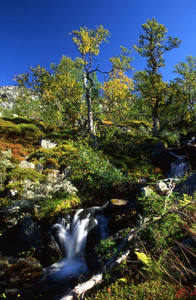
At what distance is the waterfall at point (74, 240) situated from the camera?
18.0 feet

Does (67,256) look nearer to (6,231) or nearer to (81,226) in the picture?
(81,226)

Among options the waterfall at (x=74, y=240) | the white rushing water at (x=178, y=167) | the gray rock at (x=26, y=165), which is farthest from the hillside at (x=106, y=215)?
the white rushing water at (x=178, y=167)

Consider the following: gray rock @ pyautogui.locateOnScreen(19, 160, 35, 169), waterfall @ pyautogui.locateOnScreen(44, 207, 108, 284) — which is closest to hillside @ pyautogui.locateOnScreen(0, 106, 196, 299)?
gray rock @ pyautogui.locateOnScreen(19, 160, 35, 169)

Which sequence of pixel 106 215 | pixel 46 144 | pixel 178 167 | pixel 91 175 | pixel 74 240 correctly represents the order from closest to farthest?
1. pixel 74 240
2. pixel 106 215
3. pixel 91 175
4. pixel 178 167
5. pixel 46 144

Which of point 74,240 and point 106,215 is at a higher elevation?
point 106,215

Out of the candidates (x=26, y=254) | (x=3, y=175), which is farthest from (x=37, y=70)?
(x=26, y=254)

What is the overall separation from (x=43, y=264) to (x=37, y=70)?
1672 centimetres

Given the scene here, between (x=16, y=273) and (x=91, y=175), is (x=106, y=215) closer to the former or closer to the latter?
(x=91, y=175)

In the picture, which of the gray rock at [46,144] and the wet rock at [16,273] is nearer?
the wet rock at [16,273]

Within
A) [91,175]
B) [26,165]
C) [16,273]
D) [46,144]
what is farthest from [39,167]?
[16,273]

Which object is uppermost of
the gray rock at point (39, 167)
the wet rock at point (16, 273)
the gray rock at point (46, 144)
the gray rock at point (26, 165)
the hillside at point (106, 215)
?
the gray rock at point (46, 144)

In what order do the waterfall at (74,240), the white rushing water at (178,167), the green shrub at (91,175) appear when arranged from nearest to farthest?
the waterfall at (74,240) → the green shrub at (91,175) → the white rushing water at (178,167)

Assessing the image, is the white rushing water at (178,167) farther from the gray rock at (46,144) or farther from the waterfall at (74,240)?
the gray rock at (46,144)

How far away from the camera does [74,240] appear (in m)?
6.60
